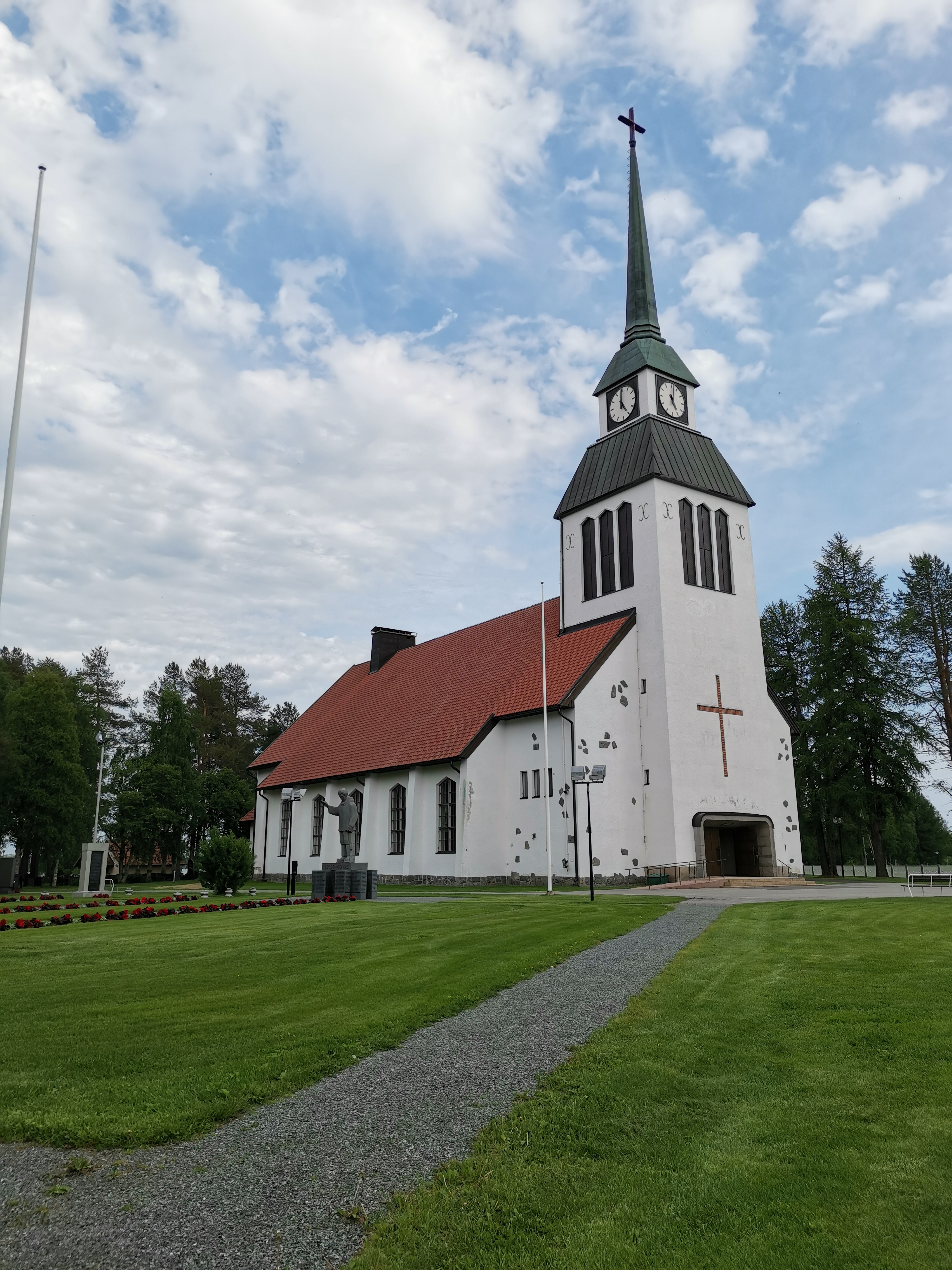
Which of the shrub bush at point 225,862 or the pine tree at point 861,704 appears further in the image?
the pine tree at point 861,704

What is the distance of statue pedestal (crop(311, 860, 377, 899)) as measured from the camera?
915 inches

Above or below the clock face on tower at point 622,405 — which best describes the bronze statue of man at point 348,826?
below

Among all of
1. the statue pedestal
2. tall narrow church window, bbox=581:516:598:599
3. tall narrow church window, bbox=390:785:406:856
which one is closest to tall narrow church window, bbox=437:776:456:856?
tall narrow church window, bbox=390:785:406:856

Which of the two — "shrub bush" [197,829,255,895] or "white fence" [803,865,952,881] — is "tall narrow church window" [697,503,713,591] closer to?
"shrub bush" [197,829,255,895]

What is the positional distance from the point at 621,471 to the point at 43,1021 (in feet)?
102

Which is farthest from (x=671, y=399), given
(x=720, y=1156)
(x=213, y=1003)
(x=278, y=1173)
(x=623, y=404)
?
(x=278, y=1173)

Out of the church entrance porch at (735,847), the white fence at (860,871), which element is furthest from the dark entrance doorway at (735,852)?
the white fence at (860,871)

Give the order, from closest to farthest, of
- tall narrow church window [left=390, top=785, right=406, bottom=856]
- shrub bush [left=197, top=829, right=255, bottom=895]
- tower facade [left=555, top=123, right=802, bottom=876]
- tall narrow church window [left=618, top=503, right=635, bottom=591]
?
shrub bush [left=197, top=829, right=255, bottom=895] < tower facade [left=555, top=123, right=802, bottom=876] < tall narrow church window [left=618, top=503, right=635, bottom=591] < tall narrow church window [left=390, top=785, right=406, bottom=856]

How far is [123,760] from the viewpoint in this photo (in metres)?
65.4

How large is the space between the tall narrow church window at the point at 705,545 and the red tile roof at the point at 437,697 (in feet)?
12.2

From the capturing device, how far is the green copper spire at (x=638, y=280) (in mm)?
39250

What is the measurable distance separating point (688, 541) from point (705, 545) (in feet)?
3.19

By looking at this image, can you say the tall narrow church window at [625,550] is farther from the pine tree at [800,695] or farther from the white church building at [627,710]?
the pine tree at [800,695]

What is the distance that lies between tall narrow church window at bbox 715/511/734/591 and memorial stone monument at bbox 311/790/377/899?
18169 mm
